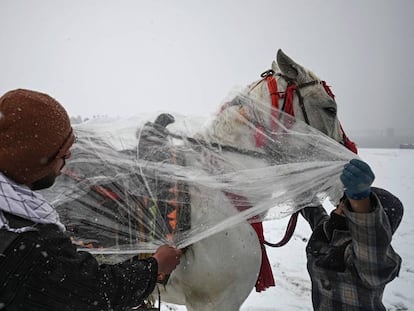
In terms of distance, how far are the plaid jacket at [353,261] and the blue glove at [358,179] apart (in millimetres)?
113

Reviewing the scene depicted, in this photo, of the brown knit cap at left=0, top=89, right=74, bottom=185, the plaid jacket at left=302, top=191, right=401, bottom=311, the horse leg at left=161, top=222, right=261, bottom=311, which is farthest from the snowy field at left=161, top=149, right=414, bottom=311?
the brown knit cap at left=0, top=89, right=74, bottom=185

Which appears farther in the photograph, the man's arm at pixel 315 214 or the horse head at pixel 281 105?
the man's arm at pixel 315 214

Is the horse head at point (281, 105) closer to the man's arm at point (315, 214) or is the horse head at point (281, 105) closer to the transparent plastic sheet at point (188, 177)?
the transparent plastic sheet at point (188, 177)

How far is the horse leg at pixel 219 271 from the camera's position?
167 cm

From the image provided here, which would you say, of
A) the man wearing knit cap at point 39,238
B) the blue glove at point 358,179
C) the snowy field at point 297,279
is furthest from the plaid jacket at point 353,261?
the snowy field at point 297,279

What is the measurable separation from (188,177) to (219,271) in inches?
22.5

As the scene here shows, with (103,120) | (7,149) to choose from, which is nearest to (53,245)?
(7,149)

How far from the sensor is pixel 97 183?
1.54 meters

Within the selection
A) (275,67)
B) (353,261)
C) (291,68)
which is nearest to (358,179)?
(353,261)

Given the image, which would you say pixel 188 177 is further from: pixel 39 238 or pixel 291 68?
pixel 291 68

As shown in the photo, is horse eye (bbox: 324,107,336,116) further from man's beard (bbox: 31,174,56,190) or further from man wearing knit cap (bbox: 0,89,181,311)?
man's beard (bbox: 31,174,56,190)

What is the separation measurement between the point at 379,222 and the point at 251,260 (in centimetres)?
74

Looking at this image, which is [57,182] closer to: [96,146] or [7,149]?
[96,146]

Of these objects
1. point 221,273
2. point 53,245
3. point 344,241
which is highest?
point 53,245
